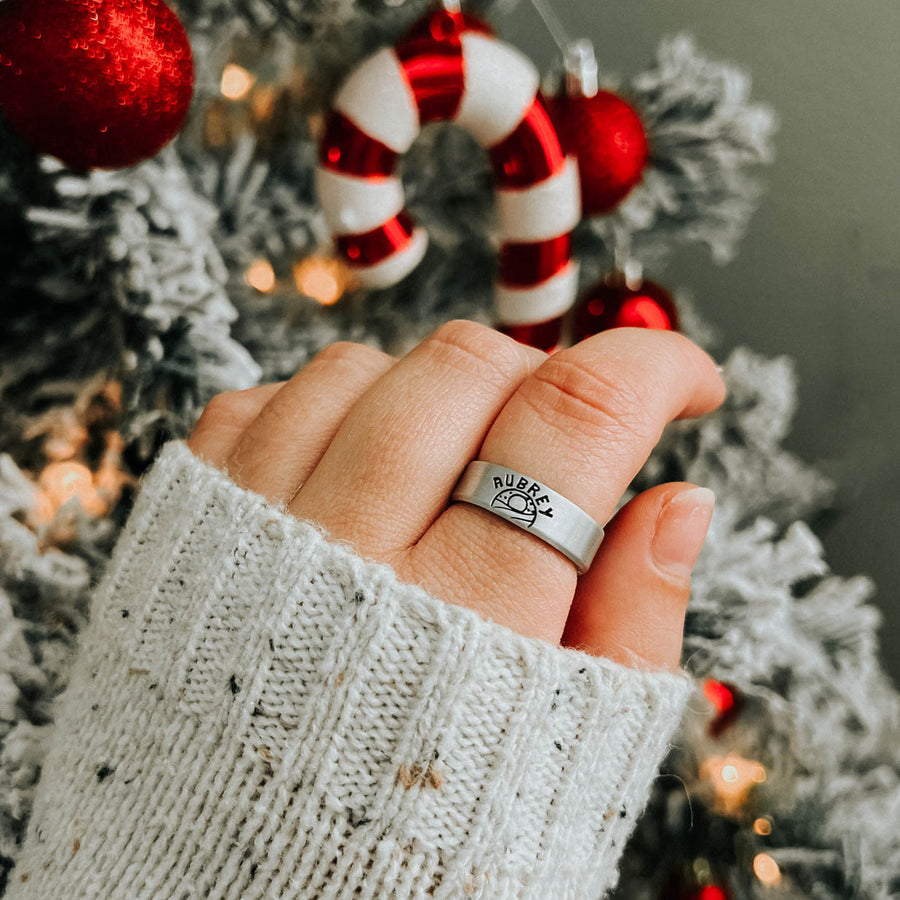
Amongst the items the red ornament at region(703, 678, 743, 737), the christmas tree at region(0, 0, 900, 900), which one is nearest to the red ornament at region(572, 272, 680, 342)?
the christmas tree at region(0, 0, 900, 900)

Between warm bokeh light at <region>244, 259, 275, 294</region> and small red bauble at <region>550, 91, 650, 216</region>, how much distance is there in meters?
0.41

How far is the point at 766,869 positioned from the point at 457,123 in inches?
35.8

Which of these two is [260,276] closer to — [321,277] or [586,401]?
[321,277]

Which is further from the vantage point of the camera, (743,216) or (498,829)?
(743,216)

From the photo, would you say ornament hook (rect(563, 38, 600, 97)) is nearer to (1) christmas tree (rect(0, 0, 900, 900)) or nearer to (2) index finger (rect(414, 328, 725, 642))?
(1) christmas tree (rect(0, 0, 900, 900))

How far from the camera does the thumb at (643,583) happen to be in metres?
0.62

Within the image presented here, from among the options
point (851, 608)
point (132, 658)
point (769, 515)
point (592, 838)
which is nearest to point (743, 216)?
point (769, 515)

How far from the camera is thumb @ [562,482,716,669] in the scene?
24.3 inches

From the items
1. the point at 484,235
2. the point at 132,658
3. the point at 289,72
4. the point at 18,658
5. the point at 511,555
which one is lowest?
the point at 18,658

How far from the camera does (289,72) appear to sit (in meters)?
0.89

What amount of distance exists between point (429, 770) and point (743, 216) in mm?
861

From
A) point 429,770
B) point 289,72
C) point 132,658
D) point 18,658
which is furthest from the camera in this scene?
point 289,72

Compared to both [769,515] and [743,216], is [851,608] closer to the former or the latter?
[769,515]

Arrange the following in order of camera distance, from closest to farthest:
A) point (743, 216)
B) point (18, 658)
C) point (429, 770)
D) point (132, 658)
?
point (429, 770) → point (132, 658) → point (18, 658) → point (743, 216)
